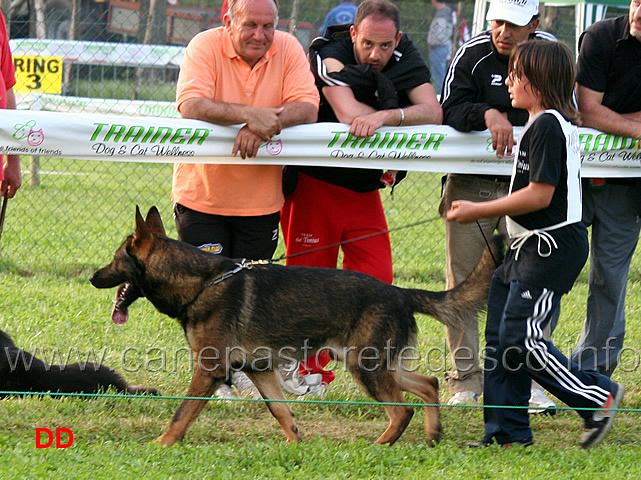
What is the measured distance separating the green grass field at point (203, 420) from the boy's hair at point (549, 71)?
169cm

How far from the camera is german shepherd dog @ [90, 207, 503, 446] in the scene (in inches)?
167

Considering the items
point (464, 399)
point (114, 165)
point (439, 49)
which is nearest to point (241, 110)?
point (464, 399)

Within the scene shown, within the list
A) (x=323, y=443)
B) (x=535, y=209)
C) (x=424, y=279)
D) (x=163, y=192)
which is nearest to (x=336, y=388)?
(x=323, y=443)

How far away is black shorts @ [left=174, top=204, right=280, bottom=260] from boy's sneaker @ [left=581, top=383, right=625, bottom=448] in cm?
205

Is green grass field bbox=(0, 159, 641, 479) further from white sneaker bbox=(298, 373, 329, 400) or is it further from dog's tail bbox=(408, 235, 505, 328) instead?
dog's tail bbox=(408, 235, 505, 328)

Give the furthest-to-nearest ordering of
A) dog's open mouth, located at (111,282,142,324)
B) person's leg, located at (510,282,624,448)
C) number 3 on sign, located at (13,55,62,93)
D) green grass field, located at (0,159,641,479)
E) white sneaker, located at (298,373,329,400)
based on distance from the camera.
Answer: number 3 on sign, located at (13,55,62,93)
white sneaker, located at (298,373,329,400)
dog's open mouth, located at (111,282,142,324)
person's leg, located at (510,282,624,448)
green grass field, located at (0,159,641,479)

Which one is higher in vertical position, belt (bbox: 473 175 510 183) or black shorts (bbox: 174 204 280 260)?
belt (bbox: 473 175 510 183)

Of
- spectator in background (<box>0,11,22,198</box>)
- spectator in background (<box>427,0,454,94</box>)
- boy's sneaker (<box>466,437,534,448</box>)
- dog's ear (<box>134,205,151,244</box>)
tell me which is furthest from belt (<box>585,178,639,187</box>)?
spectator in background (<box>427,0,454,94</box>)

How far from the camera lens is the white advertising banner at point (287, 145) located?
15.4ft

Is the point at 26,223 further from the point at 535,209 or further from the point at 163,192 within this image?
the point at 535,209

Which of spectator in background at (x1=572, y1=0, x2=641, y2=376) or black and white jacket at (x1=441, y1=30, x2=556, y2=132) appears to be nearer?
spectator in background at (x1=572, y1=0, x2=641, y2=376)

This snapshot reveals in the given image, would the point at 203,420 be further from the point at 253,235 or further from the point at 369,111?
the point at 369,111

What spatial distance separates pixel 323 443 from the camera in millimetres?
4105

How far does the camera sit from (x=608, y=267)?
4980mm
